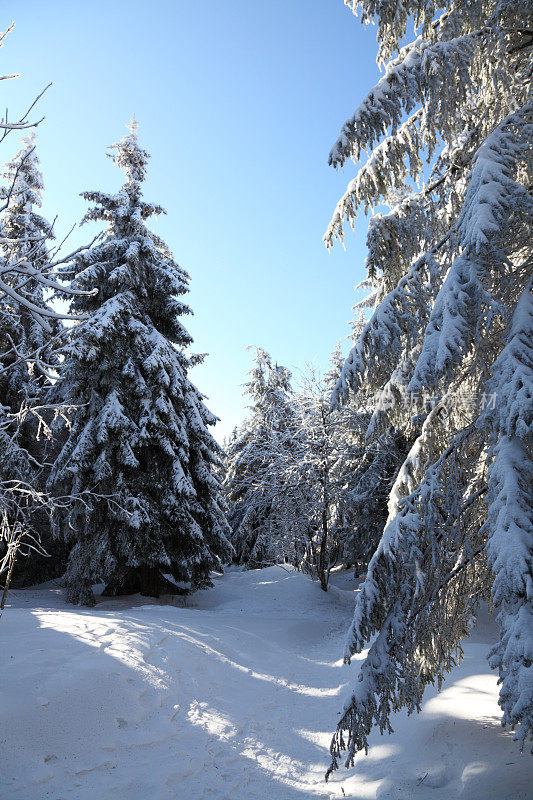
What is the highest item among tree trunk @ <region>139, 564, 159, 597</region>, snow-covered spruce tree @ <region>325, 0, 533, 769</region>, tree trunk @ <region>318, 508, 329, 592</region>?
snow-covered spruce tree @ <region>325, 0, 533, 769</region>

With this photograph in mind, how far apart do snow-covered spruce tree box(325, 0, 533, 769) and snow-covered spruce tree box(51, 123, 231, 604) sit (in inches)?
321

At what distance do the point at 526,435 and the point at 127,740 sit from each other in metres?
5.10

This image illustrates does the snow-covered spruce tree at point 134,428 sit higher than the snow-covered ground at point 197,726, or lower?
higher

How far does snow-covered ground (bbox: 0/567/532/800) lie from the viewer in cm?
418

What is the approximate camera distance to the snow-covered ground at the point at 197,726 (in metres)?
4.18

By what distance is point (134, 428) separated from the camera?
12398 millimetres

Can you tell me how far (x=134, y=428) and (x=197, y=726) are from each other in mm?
7938

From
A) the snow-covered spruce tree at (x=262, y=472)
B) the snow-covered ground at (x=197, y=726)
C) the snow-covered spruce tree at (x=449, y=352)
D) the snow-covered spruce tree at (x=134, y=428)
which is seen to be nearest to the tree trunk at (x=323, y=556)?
the snow-covered spruce tree at (x=262, y=472)

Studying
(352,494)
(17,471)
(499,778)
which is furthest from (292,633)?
→ (17,471)

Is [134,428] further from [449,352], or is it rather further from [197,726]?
[449,352]

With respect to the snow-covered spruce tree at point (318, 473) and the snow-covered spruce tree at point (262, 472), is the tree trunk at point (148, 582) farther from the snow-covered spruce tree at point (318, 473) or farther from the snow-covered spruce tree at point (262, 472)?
the snow-covered spruce tree at point (318, 473)

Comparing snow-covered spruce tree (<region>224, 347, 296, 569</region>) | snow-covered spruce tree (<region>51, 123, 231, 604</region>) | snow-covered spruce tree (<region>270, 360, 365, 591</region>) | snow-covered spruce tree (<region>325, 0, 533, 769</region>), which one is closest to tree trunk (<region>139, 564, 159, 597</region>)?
snow-covered spruce tree (<region>51, 123, 231, 604</region>)

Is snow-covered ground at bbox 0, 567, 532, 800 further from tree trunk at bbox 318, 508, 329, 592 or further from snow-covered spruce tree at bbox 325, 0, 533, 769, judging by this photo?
tree trunk at bbox 318, 508, 329, 592

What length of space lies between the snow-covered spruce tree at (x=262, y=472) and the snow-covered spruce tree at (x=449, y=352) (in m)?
10.4
